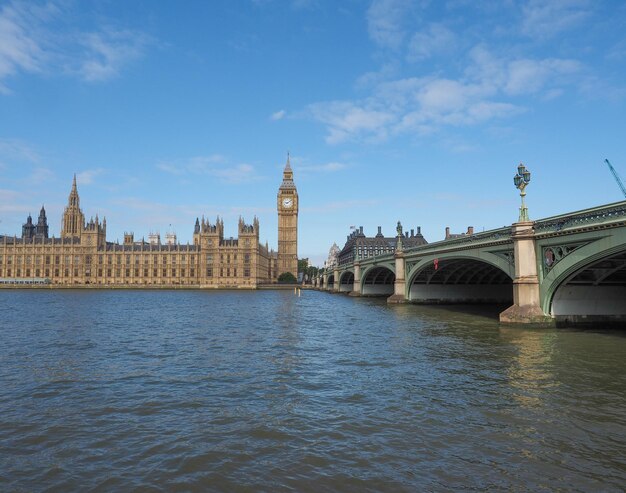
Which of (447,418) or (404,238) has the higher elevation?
(404,238)

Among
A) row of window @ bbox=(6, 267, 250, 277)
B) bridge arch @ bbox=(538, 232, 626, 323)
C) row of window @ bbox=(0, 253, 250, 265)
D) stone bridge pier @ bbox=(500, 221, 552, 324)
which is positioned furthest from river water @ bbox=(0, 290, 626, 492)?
row of window @ bbox=(0, 253, 250, 265)

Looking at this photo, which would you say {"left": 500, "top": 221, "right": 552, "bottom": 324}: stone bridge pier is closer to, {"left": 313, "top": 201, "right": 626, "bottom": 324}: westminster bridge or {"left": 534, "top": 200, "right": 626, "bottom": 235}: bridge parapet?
{"left": 313, "top": 201, "right": 626, "bottom": 324}: westminster bridge

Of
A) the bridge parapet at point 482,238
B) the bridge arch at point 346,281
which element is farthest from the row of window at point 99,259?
the bridge parapet at point 482,238

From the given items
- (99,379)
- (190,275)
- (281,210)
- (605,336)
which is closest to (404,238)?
(281,210)

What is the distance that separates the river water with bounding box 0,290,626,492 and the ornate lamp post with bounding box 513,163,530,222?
990 centimetres

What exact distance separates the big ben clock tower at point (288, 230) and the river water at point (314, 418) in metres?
164

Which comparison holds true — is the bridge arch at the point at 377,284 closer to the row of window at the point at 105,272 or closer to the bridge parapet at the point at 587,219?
the bridge parapet at the point at 587,219

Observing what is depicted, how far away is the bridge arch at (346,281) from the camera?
113956 mm

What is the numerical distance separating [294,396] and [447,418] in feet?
14.7

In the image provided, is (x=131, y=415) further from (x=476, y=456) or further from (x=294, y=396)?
(x=476, y=456)

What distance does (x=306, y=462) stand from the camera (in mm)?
8688

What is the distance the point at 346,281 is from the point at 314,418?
115317 mm

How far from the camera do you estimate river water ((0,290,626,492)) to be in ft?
26.6

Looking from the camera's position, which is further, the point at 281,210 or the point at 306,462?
the point at 281,210
